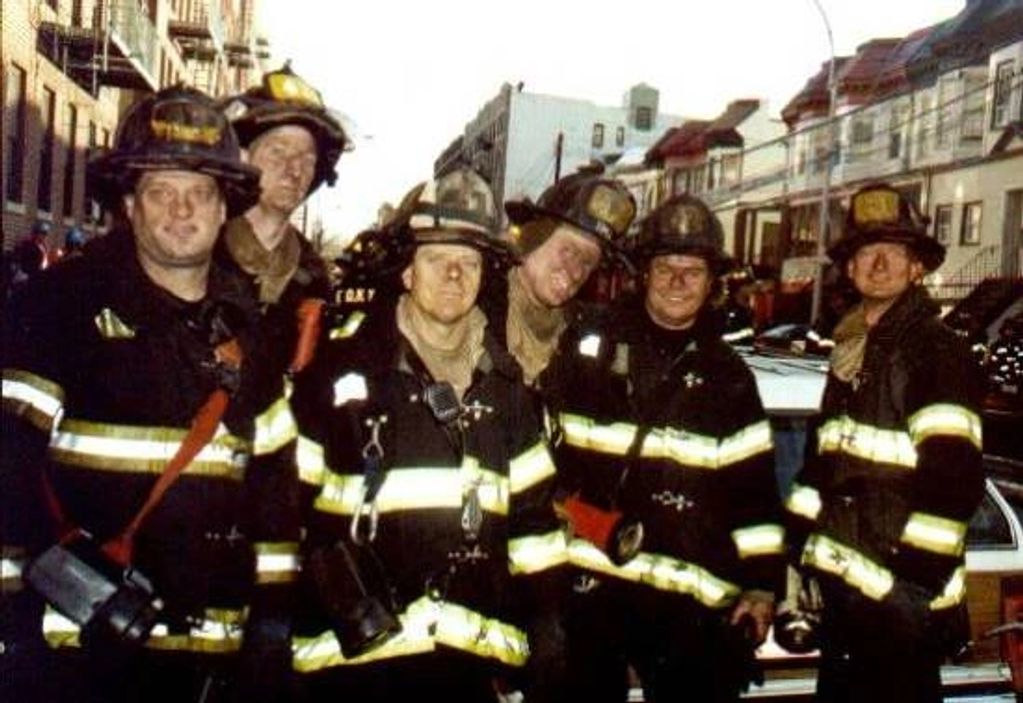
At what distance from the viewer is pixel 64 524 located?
8.50ft

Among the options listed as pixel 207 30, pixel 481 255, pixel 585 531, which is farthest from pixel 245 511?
pixel 207 30

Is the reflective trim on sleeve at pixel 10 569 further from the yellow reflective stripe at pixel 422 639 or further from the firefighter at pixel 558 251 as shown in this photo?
the firefighter at pixel 558 251

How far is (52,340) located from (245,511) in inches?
26.1

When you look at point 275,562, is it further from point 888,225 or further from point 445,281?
point 888,225

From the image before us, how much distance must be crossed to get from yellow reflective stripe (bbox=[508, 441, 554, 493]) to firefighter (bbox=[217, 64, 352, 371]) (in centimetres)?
120

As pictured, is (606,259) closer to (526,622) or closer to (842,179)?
(526,622)

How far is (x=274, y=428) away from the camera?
2943mm

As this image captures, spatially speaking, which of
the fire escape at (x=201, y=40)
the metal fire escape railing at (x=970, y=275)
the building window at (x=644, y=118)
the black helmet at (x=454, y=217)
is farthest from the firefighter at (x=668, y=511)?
the building window at (x=644, y=118)

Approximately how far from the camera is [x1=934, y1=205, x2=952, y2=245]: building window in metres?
30.8

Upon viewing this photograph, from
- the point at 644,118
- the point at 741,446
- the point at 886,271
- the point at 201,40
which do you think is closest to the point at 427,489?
the point at 741,446

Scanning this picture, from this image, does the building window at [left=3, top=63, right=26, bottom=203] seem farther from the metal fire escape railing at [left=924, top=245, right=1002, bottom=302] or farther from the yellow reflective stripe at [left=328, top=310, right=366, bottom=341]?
the metal fire escape railing at [left=924, top=245, right=1002, bottom=302]

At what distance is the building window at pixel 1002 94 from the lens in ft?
94.3

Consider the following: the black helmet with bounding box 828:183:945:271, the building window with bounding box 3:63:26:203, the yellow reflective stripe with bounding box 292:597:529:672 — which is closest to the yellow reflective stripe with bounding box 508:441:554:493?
the yellow reflective stripe with bounding box 292:597:529:672

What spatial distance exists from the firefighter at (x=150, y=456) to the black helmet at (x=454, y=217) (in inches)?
18.3
